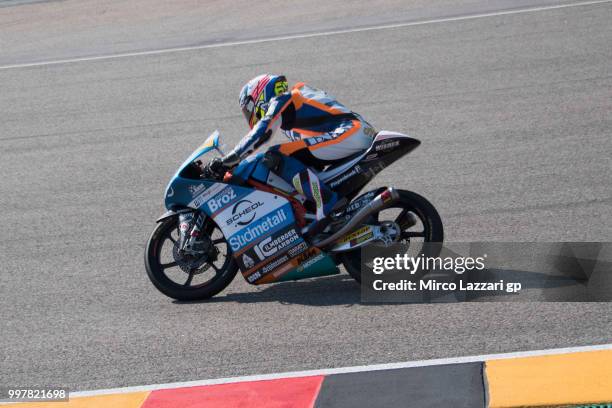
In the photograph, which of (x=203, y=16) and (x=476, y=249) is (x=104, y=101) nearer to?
(x=203, y=16)

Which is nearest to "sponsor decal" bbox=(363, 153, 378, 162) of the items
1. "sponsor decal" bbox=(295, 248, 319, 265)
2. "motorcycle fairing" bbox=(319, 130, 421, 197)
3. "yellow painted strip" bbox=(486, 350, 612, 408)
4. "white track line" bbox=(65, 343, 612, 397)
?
"motorcycle fairing" bbox=(319, 130, 421, 197)

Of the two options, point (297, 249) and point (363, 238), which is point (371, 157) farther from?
point (297, 249)

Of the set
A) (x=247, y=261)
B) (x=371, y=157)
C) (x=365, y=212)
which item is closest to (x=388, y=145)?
(x=371, y=157)

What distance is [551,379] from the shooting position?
5891 mm

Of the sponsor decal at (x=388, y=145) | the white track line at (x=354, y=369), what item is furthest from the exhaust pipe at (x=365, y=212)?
the white track line at (x=354, y=369)

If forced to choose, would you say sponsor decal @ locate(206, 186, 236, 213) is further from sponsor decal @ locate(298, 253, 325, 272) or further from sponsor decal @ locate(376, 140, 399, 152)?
sponsor decal @ locate(376, 140, 399, 152)

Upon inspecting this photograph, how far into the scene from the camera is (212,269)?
28.3 ft

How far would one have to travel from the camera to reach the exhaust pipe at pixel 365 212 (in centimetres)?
742

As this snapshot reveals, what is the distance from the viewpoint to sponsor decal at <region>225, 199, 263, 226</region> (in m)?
7.79

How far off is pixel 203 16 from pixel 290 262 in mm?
13149

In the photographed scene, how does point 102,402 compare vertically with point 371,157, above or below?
below

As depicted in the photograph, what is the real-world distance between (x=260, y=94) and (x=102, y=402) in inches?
108

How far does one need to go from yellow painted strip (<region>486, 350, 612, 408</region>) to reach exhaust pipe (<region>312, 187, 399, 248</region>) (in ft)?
5.54

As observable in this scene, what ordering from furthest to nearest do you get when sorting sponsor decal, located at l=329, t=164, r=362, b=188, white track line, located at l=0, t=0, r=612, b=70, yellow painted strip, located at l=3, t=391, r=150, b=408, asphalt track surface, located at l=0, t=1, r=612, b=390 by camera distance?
white track line, located at l=0, t=0, r=612, b=70 → sponsor decal, located at l=329, t=164, r=362, b=188 → asphalt track surface, located at l=0, t=1, r=612, b=390 → yellow painted strip, located at l=3, t=391, r=150, b=408
